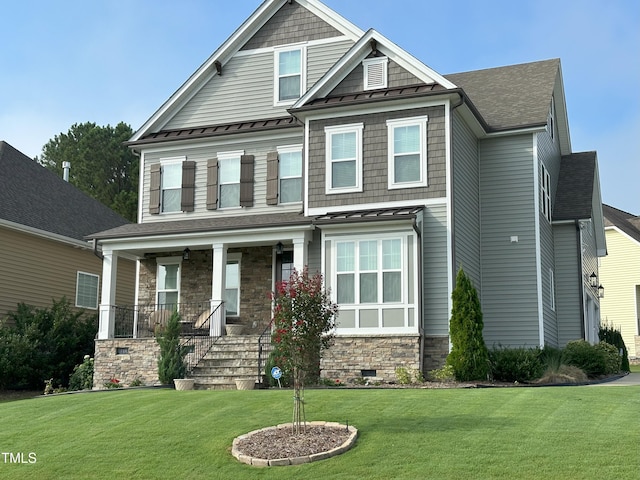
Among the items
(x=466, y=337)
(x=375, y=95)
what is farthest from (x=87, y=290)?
(x=466, y=337)

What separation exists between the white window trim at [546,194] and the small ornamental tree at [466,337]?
5799 mm

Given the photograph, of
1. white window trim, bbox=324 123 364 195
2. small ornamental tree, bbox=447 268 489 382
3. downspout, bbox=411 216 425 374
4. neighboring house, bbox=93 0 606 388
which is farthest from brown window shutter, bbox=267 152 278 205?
small ornamental tree, bbox=447 268 489 382

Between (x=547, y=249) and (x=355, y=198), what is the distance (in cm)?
654

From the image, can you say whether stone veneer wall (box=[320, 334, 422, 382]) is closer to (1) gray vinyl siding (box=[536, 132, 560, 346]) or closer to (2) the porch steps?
(2) the porch steps

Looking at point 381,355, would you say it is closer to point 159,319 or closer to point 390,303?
point 390,303

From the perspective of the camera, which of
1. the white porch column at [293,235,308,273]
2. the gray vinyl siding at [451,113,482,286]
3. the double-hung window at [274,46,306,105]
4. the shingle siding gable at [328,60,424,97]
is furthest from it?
the double-hung window at [274,46,306,105]

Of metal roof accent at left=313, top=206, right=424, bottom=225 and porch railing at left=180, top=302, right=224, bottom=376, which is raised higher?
metal roof accent at left=313, top=206, right=424, bottom=225

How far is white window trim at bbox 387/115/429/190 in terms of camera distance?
18969 millimetres

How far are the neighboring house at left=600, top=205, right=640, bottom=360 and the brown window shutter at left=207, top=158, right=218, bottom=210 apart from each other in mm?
24061

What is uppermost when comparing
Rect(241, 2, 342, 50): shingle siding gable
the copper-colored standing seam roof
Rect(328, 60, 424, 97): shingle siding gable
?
Rect(241, 2, 342, 50): shingle siding gable

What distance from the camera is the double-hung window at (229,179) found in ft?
73.3

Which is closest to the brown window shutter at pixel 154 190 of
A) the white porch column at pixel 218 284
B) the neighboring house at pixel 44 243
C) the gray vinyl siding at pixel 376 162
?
the neighboring house at pixel 44 243

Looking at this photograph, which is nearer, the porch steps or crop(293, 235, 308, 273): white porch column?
the porch steps

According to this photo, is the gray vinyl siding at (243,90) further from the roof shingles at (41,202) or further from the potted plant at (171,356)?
the potted plant at (171,356)
